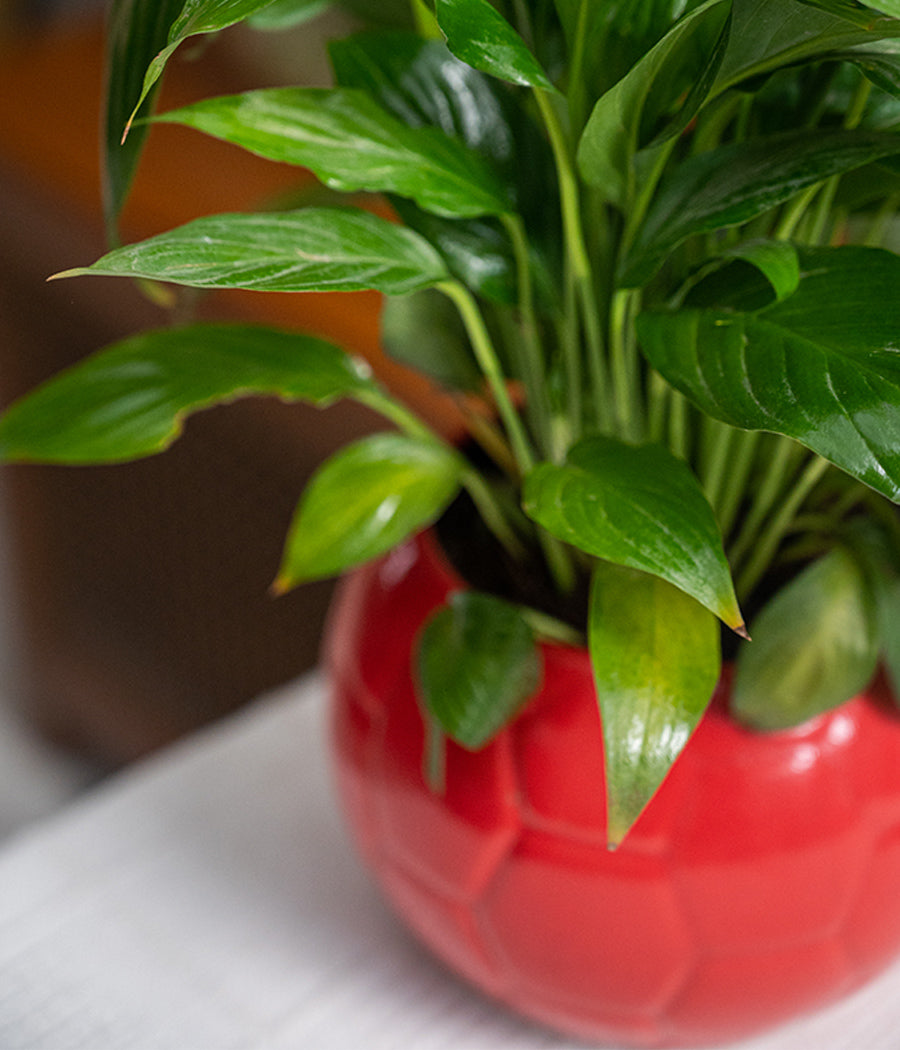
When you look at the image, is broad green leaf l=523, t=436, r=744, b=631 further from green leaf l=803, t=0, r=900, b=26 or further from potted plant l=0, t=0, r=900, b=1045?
green leaf l=803, t=0, r=900, b=26

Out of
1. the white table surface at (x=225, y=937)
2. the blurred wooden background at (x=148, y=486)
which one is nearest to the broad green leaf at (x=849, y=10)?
the white table surface at (x=225, y=937)

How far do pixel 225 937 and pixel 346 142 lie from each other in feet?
1.26

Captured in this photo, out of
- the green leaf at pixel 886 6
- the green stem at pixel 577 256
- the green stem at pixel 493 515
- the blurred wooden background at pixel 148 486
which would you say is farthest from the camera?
the blurred wooden background at pixel 148 486

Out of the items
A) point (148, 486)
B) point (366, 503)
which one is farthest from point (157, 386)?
point (148, 486)

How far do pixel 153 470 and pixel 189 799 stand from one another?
0.79 m

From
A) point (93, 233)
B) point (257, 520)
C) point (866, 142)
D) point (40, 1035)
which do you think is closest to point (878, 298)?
point (866, 142)

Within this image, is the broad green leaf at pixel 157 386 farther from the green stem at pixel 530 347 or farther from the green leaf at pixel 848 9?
the green leaf at pixel 848 9

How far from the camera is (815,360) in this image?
1.01 feet

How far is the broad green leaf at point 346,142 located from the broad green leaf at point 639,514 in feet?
0.27

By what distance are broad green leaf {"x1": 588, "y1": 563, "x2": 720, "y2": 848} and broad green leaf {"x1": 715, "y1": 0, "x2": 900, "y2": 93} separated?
153 mm

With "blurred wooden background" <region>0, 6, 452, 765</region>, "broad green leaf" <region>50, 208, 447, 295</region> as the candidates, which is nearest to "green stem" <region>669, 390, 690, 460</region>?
"broad green leaf" <region>50, 208, 447, 295</region>

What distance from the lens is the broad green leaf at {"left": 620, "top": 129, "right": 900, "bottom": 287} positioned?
32 centimetres

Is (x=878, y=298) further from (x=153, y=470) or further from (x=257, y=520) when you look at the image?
(x=153, y=470)

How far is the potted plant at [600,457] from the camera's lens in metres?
0.32
